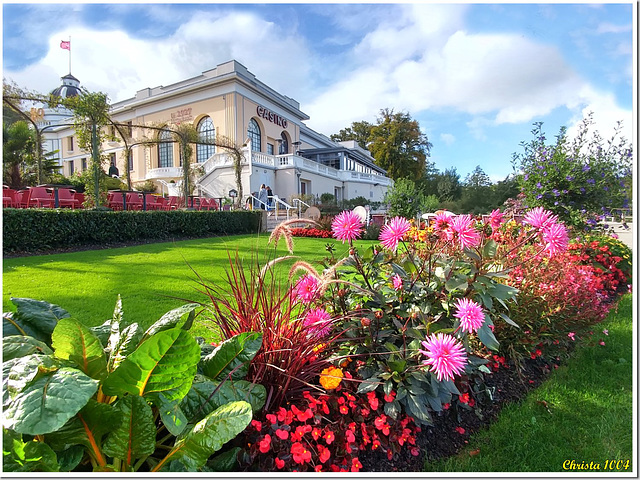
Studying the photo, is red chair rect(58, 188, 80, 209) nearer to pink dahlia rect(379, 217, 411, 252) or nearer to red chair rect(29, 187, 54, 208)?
red chair rect(29, 187, 54, 208)

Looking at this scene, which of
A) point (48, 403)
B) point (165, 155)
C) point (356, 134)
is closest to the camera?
point (48, 403)

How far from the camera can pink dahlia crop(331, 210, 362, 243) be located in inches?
68.9

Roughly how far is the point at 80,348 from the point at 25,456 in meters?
0.30

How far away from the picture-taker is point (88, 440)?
1015 mm

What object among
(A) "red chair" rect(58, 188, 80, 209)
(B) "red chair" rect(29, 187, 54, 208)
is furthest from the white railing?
(B) "red chair" rect(29, 187, 54, 208)

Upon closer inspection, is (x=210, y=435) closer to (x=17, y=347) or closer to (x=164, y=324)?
(x=164, y=324)

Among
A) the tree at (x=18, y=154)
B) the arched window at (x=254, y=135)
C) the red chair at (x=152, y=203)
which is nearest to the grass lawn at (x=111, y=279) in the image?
the red chair at (x=152, y=203)

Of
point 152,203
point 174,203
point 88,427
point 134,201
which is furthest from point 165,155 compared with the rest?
point 88,427

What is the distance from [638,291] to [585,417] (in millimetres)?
817

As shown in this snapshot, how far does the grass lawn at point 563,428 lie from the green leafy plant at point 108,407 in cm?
105

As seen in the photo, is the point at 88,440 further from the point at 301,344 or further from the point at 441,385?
the point at 441,385

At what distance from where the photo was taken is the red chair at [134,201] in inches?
535

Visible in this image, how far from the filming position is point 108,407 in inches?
39.1

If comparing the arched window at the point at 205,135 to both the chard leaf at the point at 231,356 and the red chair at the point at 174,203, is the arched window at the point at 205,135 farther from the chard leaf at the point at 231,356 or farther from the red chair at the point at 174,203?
the chard leaf at the point at 231,356
